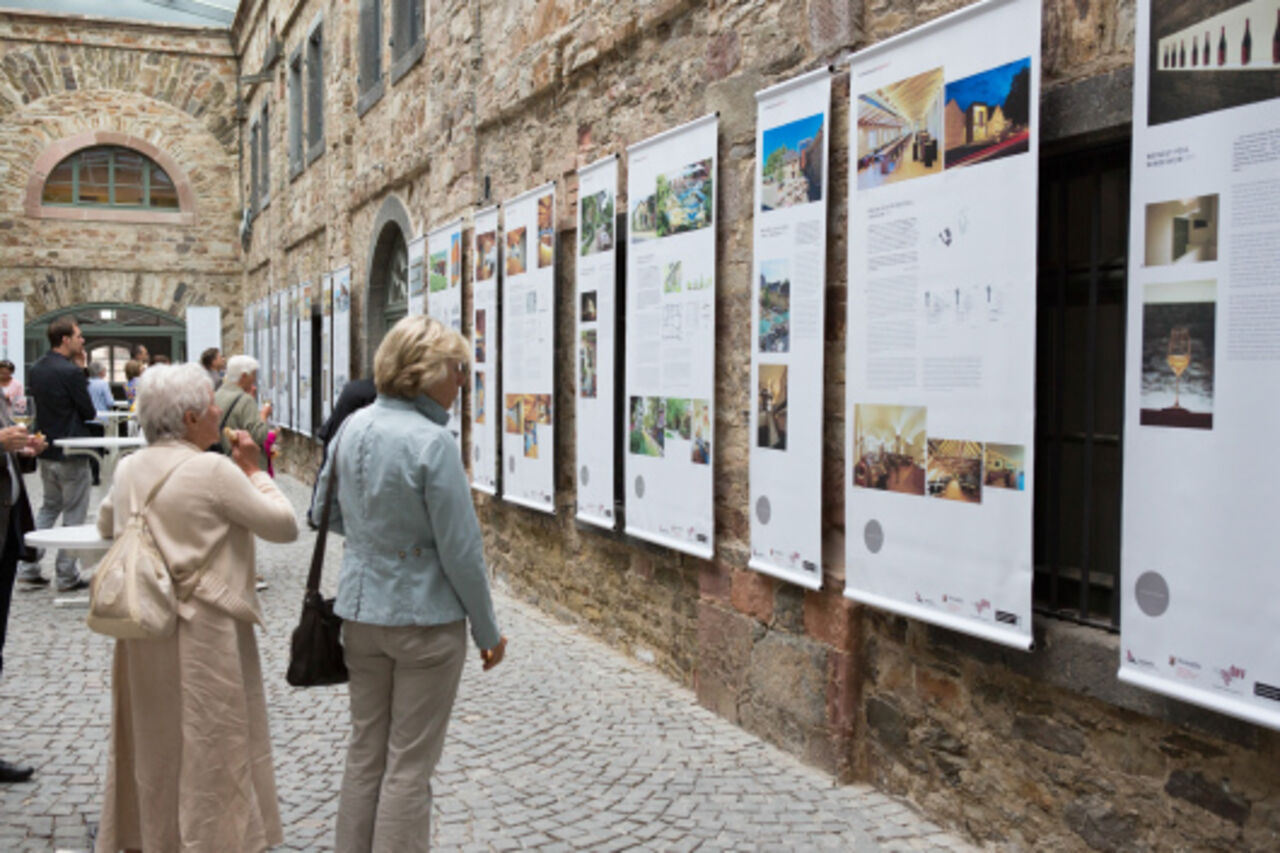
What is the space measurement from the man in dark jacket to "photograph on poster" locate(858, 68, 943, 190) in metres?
5.75

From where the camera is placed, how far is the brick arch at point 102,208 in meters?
21.6

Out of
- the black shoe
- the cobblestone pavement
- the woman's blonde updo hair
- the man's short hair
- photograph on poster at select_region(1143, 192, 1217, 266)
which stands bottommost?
the cobblestone pavement

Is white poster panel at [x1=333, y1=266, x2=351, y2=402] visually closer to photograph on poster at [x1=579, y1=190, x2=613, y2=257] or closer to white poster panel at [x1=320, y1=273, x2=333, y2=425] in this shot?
white poster panel at [x1=320, y1=273, x2=333, y2=425]

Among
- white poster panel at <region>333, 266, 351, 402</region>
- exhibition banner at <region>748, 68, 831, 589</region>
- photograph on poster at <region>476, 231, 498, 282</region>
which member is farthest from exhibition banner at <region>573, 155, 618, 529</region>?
white poster panel at <region>333, 266, 351, 402</region>

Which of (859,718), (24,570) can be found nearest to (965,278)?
(859,718)

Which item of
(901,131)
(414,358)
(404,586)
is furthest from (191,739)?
(901,131)

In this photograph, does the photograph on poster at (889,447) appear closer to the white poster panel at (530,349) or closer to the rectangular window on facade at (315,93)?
the white poster panel at (530,349)

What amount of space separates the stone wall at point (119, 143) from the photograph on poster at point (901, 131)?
21.4m

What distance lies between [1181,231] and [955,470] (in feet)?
3.20

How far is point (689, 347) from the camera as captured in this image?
16.4 feet

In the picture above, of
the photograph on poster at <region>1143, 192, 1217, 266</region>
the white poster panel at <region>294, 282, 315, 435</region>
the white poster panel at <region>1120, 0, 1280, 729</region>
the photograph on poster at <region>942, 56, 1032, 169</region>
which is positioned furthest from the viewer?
the white poster panel at <region>294, 282, 315, 435</region>

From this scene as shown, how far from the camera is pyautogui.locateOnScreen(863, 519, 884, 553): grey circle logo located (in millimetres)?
3727

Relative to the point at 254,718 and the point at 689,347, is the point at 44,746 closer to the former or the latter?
the point at 254,718

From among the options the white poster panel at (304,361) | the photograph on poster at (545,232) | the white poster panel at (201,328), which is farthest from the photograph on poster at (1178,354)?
the white poster panel at (201,328)
